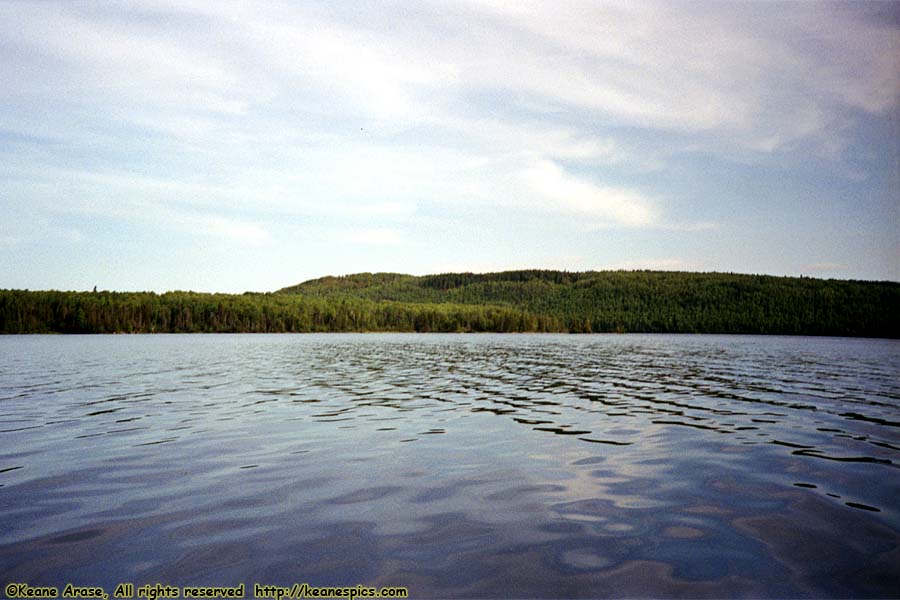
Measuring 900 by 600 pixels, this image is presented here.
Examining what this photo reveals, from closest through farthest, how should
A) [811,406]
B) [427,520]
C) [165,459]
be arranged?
1. [427,520]
2. [165,459]
3. [811,406]

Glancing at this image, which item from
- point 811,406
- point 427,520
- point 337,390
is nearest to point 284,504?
point 427,520

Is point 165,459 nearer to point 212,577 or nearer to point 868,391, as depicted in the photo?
point 212,577

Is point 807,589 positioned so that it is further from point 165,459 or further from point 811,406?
point 811,406

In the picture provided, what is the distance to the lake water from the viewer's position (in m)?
7.46

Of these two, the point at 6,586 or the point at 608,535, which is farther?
the point at 608,535

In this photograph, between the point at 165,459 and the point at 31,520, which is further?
the point at 165,459

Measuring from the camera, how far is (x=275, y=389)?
28.4 meters

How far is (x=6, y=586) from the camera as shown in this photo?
273 inches

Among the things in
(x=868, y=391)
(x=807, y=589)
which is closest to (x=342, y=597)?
(x=807, y=589)

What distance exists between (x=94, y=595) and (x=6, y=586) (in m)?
1.12

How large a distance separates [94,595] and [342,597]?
119 inches

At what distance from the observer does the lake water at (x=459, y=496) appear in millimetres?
7465

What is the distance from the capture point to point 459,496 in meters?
10.8

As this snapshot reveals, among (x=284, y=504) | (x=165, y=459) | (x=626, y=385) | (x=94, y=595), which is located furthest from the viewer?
(x=626, y=385)
